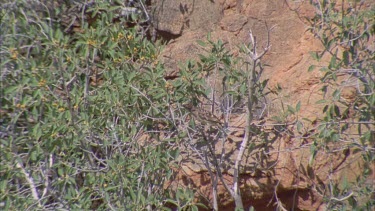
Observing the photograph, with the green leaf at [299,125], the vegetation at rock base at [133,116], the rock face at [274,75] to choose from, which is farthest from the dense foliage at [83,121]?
the green leaf at [299,125]

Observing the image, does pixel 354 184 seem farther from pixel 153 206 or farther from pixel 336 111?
pixel 153 206

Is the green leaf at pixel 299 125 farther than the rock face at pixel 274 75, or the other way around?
the rock face at pixel 274 75

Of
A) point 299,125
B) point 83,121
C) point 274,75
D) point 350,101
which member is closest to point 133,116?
point 83,121

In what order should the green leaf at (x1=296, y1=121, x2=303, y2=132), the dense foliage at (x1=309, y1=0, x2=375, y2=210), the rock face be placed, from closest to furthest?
1. the dense foliage at (x1=309, y1=0, x2=375, y2=210)
2. the green leaf at (x1=296, y1=121, x2=303, y2=132)
3. the rock face

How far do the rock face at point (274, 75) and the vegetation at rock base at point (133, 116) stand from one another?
0.11 metres

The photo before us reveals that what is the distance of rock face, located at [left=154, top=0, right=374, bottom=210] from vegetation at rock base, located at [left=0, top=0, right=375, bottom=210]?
0.11m

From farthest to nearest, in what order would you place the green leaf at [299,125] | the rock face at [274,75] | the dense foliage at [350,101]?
the rock face at [274,75]
the green leaf at [299,125]
the dense foliage at [350,101]

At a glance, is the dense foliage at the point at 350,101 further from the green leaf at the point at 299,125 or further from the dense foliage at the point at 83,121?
the dense foliage at the point at 83,121

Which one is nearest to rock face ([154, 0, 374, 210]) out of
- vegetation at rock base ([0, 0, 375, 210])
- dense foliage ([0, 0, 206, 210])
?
vegetation at rock base ([0, 0, 375, 210])

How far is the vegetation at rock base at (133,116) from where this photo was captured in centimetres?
365

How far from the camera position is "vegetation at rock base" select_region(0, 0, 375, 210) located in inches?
144

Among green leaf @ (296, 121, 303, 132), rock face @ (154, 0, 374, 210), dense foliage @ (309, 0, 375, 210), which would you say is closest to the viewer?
dense foliage @ (309, 0, 375, 210)

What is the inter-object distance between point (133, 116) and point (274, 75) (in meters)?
1.15

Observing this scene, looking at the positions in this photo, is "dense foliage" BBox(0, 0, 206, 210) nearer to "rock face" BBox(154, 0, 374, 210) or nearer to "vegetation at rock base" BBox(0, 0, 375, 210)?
"vegetation at rock base" BBox(0, 0, 375, 210)
